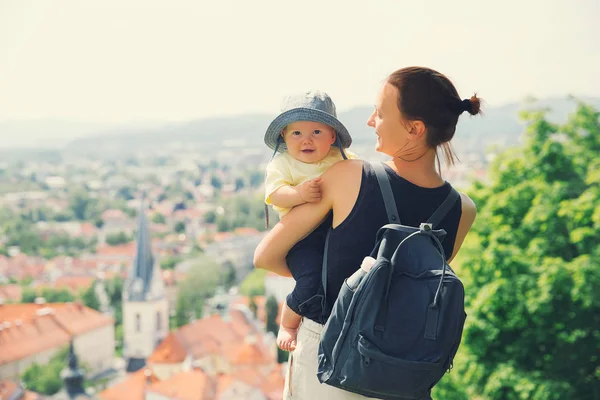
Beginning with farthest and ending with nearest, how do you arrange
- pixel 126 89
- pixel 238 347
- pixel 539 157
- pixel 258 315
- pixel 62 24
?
pixel 126 89
pixel 62 24
pixel 258 315
pixel 238 347
pixel 539 157

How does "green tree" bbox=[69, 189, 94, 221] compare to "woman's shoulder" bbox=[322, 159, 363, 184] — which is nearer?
"woman's shoulder" bbox=[322, 159, 363, 184]

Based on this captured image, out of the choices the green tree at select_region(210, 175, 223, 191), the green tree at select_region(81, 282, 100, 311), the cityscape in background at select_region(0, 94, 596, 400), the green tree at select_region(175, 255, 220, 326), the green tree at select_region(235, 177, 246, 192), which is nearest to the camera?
the cityscape in background at select_region(0, 94, 596, 400)

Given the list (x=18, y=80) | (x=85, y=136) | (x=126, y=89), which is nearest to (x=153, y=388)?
(x=18, y=80)

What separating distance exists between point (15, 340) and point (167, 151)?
62516mm

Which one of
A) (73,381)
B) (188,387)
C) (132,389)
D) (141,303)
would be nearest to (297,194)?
(73,381)

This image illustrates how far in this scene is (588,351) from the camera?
534 cm

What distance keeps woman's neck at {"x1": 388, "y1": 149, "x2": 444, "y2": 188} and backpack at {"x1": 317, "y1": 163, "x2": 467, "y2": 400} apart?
4.6 inches

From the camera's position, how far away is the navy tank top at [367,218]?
1.14 m

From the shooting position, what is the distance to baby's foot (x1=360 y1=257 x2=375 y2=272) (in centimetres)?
107

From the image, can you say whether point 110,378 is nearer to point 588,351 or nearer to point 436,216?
point 588,351

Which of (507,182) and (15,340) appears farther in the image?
(15,340)

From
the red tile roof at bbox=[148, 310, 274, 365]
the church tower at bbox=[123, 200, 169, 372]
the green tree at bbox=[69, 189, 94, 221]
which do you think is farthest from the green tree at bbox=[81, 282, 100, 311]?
the green tree at bbox=[69, 189, 94, 221]

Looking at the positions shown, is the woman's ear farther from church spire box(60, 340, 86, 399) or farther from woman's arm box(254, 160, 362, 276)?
church spire box(60, 340, 86, 399)

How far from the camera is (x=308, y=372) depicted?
123 cm
